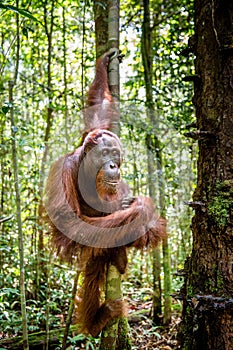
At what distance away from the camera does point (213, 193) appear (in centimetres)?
177

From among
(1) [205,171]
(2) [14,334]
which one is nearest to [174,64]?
(1) [205,171]

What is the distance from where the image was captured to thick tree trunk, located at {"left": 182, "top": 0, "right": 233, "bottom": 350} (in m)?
1.62

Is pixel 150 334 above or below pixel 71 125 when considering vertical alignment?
below

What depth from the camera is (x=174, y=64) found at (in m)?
3.96

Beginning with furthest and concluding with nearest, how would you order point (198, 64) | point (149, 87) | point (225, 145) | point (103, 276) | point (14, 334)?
point (149, 87) < point (14, 334) < point (103, 276) < point (198, 64) < point (225, 145)

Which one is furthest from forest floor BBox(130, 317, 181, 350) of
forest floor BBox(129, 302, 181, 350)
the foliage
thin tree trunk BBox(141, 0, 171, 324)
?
the foliage

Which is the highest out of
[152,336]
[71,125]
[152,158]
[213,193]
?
[71,125]

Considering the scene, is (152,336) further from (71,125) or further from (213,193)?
(71,125)

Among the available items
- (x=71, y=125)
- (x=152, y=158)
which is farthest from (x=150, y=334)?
(x=71, y=125)

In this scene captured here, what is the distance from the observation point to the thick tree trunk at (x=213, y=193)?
1.62 metres

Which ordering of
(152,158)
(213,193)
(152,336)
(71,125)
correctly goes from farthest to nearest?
1. (71,125)
2. (152,158)
3. (152,336)
4. (213,193)

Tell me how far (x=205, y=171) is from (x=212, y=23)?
77 cm

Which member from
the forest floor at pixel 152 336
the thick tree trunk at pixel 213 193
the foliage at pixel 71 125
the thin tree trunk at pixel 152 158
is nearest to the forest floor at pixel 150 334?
the forest floor at pixel 152 336

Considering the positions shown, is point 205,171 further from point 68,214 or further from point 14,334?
point 14,334
